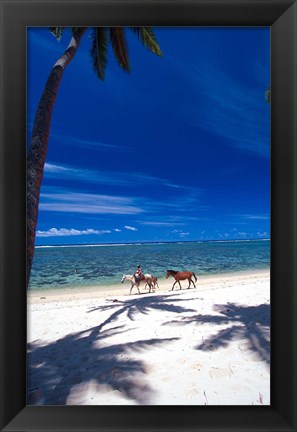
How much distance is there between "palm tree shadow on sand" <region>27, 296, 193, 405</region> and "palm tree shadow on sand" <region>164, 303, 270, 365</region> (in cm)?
62

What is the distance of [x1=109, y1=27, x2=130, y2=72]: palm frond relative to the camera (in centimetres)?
368

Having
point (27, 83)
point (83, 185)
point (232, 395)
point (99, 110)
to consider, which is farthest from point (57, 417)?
point (83, 185)

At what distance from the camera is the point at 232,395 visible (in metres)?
1.93

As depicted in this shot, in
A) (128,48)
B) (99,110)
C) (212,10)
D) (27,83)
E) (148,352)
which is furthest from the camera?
(99,110)

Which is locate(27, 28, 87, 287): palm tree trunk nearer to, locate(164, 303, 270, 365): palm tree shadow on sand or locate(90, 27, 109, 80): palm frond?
locate(90, 27, 109, 80): palm frond

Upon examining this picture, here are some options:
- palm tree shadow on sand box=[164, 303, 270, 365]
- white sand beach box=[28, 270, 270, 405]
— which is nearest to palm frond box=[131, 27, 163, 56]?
white sand beach box=[28, 270, 270, 405]

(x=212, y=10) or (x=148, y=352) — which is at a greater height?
(x=212, y=10)
